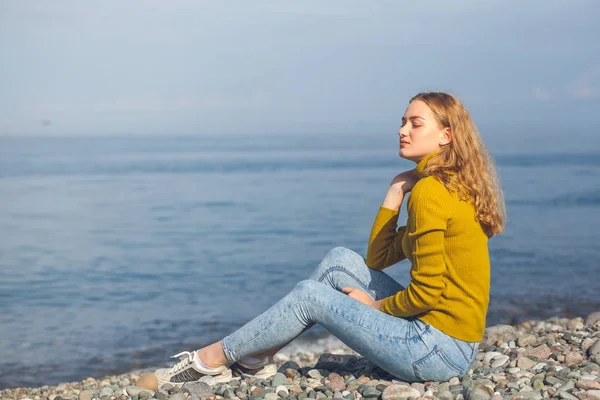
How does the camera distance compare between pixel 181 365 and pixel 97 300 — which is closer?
pixel 181 365

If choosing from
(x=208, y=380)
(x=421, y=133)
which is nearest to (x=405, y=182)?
(x=421, y=133)

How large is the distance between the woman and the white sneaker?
0.20ft

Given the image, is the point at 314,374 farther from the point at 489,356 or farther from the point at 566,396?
the point at 566,396

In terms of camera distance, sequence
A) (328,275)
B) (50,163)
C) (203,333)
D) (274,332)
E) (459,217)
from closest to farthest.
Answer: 1. (459,217)
2. (274,332)
3. (328,275)
4. (203,333)
5. (50,163)

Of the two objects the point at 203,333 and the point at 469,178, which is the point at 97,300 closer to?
the point at 203,333

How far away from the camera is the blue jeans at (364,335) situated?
419cm

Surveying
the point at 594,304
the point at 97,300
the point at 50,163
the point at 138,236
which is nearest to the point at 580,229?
the point at 594,304

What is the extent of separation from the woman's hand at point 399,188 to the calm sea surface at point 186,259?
4.24 meters

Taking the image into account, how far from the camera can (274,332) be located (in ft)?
14.6

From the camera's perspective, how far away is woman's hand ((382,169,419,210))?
459 cm

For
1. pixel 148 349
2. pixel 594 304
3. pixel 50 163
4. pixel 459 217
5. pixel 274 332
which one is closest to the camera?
pixel 459 217

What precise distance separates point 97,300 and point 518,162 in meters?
33.3

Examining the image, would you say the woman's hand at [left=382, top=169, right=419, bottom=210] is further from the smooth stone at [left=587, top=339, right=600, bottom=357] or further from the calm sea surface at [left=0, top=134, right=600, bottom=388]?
the calm sea surface at [left=0, top=134, right=600, bottom=388]

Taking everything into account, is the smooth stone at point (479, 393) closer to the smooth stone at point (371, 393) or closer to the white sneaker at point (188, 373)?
the smooth stone at point (371, 393)
